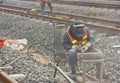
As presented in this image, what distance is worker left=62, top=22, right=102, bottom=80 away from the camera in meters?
8.21

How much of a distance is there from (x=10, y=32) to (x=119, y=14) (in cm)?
527

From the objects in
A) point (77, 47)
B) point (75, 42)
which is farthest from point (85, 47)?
point (75, 42)

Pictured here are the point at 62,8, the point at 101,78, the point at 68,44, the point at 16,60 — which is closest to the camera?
the point at 101,78

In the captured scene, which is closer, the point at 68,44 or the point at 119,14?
the point at 68,44

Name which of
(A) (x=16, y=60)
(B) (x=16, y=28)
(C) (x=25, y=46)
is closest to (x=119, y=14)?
(B) (x=16, y=28)

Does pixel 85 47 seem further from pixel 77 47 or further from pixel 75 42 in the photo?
pixel 75 42

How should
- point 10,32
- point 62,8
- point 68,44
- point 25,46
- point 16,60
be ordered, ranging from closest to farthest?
point 68,44
point 16,60
point 25,46
point 10,32
point 62,8

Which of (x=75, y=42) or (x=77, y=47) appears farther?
(x=75, y=42)

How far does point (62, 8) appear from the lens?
21516 mm

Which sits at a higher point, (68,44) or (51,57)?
(68,44)

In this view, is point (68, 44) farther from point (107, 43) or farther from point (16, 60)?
point (107, 43)

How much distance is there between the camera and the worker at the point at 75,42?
821 cm

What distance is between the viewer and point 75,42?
331 inches

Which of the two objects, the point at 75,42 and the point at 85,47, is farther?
the point at 75,42
